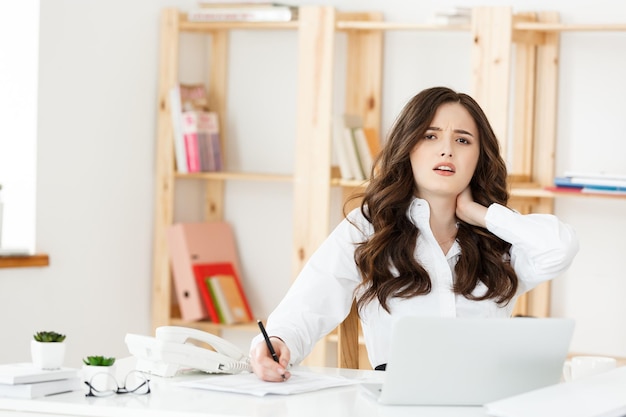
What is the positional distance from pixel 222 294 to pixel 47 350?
97.3 inches

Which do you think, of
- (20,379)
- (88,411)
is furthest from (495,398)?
(20,379)

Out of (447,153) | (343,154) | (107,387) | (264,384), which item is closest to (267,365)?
(264,384)

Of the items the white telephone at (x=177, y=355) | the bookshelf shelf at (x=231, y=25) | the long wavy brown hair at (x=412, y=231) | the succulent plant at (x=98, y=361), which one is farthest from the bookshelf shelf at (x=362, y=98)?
the succulent plant at (x=98, y=361)

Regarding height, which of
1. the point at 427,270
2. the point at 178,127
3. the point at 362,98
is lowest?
the point at 427,270

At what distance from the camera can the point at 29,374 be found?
1745 mm

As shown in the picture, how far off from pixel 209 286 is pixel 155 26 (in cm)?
105

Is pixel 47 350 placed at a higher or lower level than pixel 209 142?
lower

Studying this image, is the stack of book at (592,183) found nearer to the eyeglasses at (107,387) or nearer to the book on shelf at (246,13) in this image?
the book on shelf at (246,13)

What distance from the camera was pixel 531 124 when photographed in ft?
13.3

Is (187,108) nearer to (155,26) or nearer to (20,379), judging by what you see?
(155,26)

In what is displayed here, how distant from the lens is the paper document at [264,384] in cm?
185

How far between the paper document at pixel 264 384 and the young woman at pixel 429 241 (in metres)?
0.39

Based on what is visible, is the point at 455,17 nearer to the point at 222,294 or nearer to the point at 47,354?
the point at 222,294

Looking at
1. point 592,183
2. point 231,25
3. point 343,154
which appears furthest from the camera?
point 231,25
